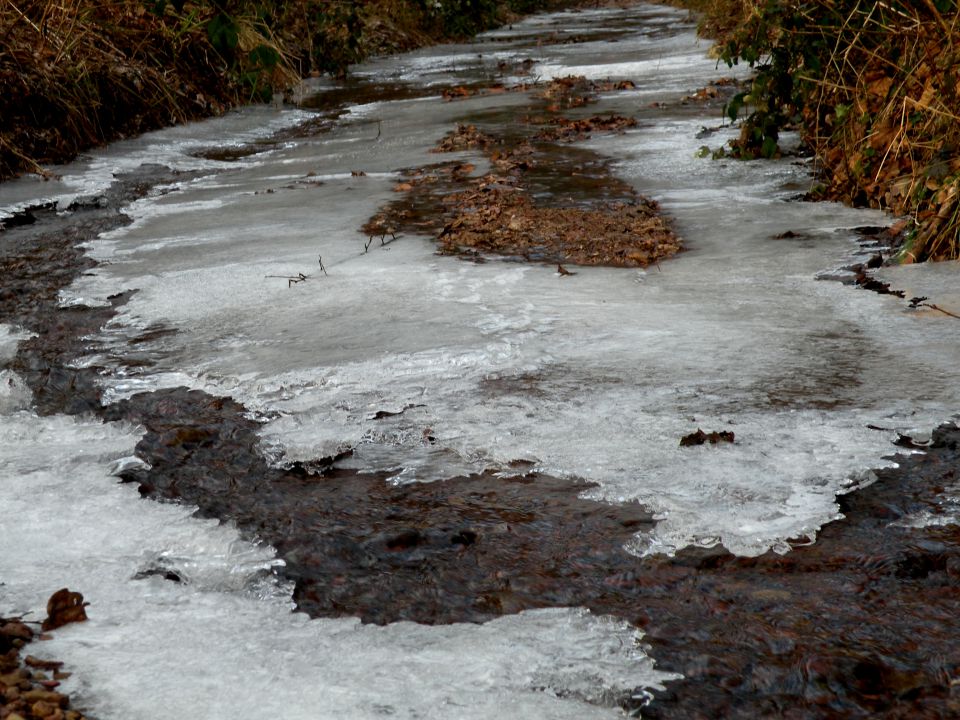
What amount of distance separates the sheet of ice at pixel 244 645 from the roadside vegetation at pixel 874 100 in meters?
2.73

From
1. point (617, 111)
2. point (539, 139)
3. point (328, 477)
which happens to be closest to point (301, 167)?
point (539, 139)

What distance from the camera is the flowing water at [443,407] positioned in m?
1.75

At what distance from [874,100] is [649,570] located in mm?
3770

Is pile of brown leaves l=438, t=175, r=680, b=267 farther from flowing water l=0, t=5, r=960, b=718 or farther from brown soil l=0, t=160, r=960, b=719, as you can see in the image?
brown soil l=0, t=160, r=960, b=719

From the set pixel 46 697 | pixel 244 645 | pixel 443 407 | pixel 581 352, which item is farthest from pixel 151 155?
pixel 46 697

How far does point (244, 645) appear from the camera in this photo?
1808 mm

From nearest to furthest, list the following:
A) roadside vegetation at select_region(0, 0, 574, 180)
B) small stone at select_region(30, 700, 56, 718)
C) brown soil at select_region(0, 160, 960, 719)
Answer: small stone at select_region(30, 700, 56, 718) → brown soil at select_region(0, 160, 960, 719) → roadside vegetation at select_region(0, 0, 574, 180)

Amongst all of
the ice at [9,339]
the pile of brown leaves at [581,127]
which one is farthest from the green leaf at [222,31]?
the pile of brown leaves at [581,127]

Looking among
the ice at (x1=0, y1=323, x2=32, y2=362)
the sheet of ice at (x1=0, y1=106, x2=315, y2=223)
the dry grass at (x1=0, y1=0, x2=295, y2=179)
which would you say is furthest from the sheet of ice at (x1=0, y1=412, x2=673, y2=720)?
the dry grass at (x1=0, y1=0, x2=295, y2=179)

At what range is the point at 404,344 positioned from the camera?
328 centimetres

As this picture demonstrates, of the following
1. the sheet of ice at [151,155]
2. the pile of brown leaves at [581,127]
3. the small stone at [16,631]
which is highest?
the sheet of ice at [151,155]

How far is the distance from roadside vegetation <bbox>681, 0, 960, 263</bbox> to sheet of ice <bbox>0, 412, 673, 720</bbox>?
273 centimetres

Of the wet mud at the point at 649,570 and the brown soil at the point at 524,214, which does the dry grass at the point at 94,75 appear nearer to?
the brown soil at the point at 524,214

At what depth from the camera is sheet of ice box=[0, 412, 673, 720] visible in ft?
5.34
